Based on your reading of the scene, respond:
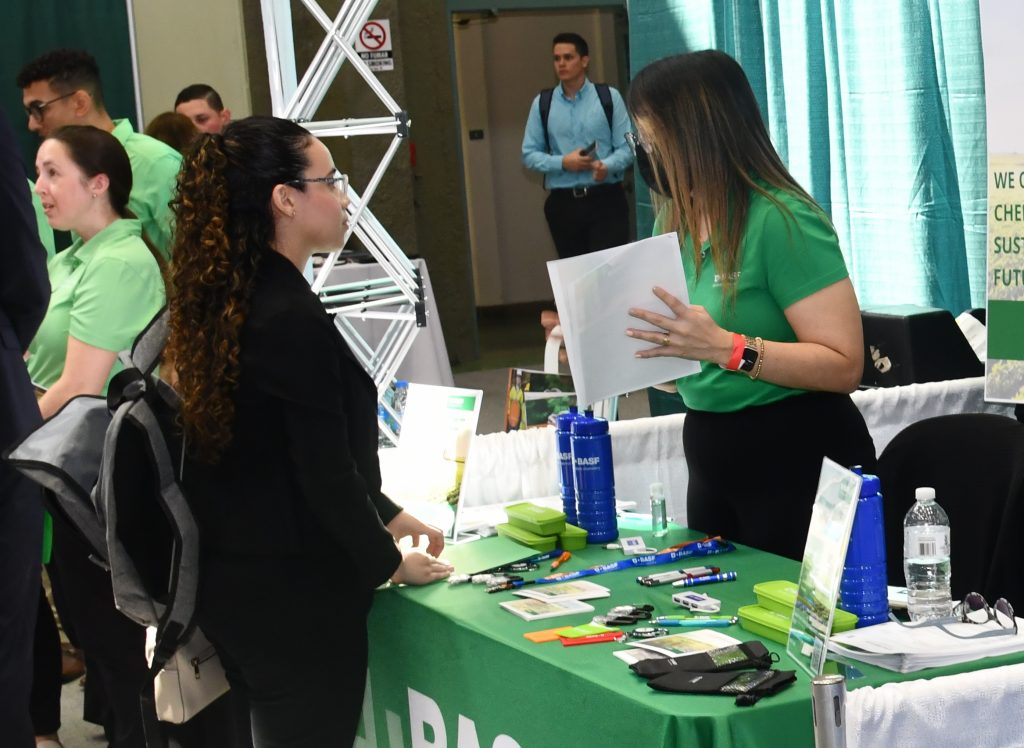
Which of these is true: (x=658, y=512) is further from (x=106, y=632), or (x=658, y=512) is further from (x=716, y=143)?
(x=106, y=632)

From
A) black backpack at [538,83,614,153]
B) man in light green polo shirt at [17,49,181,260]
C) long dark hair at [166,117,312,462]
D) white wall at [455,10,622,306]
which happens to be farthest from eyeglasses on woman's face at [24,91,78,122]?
white wall at [455,10,622,306]

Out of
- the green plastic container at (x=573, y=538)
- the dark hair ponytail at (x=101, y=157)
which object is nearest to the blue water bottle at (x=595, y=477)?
the green plastic container at (x=573, y=538)

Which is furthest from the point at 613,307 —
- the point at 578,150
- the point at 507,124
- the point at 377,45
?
the point at 507,124

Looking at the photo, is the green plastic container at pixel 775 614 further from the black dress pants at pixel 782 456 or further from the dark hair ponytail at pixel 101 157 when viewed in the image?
the dark hair ponytail at pixel 101 157

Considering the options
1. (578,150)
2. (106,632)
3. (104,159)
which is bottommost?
(106,632)

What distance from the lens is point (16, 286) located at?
99.1 inches

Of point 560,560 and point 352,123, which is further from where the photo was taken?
point 352,123

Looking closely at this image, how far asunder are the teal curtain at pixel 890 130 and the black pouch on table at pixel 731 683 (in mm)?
2845

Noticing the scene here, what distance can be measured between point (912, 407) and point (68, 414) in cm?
223

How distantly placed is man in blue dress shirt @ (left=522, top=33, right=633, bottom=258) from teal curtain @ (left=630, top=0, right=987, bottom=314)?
1803 millimetres

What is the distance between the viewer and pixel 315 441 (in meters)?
1.97

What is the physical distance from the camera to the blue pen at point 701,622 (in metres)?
1.86

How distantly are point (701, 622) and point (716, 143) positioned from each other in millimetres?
833

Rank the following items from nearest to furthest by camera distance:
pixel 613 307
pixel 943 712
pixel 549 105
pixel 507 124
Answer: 1. pixel 943 712
2. pixel 613 307
3. pixel 549 105
4. pixel 507 124
